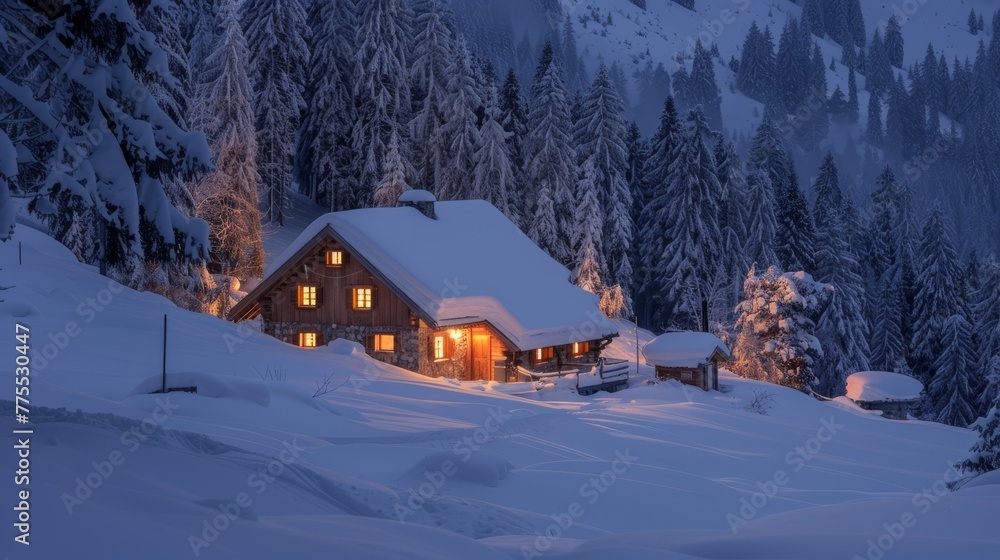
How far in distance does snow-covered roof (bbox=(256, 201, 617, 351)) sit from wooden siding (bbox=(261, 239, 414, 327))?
2.47 ft

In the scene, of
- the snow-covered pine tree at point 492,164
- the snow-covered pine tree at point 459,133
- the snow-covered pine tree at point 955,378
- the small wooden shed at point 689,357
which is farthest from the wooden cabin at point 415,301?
the snow-covered pine tree at point 955,378

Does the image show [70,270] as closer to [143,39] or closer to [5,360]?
[5,360]

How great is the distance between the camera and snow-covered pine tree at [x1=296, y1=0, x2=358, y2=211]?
5250cm

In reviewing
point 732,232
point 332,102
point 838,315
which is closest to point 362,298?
point 332,102

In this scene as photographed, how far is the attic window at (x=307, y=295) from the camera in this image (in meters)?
32.0

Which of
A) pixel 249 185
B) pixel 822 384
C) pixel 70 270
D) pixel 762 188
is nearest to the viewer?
pixel 70 270

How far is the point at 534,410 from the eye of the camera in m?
19.9

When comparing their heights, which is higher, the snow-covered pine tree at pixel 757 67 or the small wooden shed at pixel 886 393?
the snow-covered pine tree at pixel 757 67

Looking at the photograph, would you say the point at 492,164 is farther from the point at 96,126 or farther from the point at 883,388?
the point at 96,126

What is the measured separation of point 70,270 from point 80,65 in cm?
2073

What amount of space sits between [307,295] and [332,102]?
78.9ft

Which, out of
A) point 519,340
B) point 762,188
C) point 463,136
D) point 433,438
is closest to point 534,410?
point 433,438

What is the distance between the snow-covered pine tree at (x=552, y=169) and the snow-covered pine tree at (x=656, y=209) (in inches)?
299

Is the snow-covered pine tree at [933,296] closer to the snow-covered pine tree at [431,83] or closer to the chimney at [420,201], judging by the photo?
the snow-covered pine tree at [431,83]
